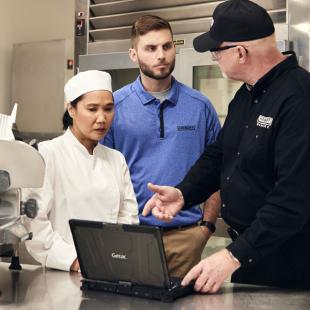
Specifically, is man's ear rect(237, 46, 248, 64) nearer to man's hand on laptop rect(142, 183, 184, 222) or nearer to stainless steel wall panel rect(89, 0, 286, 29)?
man's hand on laptop rect(142, 183, 184, 222)

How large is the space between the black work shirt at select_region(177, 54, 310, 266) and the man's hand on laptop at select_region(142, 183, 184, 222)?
65 millimetres

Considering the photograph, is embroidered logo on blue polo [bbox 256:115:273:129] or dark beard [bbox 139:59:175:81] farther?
dark beard [bbox 139:59:175:81]

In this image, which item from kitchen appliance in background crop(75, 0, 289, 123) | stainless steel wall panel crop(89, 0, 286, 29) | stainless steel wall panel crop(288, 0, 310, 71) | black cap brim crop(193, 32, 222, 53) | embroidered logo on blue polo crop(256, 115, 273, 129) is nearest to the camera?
embroidered logo on blue polo crop(256, 115, 273, 129)

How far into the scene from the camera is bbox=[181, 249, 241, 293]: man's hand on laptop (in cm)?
156

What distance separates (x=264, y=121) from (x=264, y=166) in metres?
0.13

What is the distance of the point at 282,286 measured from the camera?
1739 millimetres

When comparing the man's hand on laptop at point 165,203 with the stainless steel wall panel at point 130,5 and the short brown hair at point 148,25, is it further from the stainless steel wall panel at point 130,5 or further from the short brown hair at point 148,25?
the stainless steel wall panel at point 130,5

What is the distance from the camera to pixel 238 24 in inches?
70.8

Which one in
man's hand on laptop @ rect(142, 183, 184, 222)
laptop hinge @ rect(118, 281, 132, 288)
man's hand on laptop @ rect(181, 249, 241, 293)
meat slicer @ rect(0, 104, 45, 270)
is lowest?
laptop hinge @ rect(118, 281, 132, 288)

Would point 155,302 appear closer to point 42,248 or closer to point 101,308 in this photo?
point 101,308

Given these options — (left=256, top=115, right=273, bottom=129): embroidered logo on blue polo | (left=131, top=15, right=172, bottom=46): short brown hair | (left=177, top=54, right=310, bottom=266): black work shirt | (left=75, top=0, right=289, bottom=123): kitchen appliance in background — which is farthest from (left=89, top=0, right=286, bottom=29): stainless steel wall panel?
(left=256, top=115, right=273, bottom=129): embroidered logo on blue polo

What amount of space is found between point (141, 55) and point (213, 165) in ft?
2.12

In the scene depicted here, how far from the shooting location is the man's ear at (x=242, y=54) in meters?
1.80

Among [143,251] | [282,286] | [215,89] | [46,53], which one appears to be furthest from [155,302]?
[46,53]
